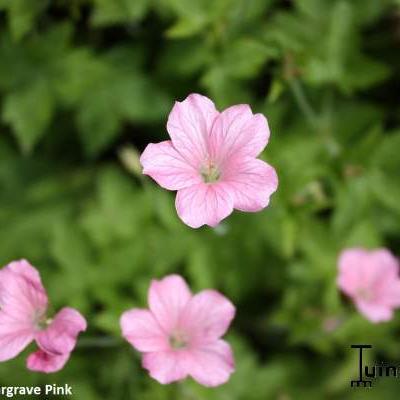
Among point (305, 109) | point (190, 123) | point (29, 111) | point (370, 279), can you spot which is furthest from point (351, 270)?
point (29, 111)

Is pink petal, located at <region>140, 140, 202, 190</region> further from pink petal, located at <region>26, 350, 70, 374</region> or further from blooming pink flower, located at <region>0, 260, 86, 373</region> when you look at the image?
pink petal, located at <region>26, 350, 70, 374</region>

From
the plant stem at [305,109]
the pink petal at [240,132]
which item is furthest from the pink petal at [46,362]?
the plant stem at [305,109]

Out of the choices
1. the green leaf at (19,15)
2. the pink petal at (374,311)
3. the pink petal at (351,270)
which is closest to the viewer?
the pink petal at (374,311)

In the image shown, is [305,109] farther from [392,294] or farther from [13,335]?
[13,335]

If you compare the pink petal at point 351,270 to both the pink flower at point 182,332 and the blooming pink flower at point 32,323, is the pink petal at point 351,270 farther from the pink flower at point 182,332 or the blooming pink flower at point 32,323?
the blooming pink flower at point 32,323

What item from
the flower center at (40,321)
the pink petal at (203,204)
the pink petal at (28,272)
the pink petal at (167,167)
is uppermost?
the pink petal at (167,167)

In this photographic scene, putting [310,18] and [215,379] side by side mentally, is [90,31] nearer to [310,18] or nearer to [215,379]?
[310,18]
